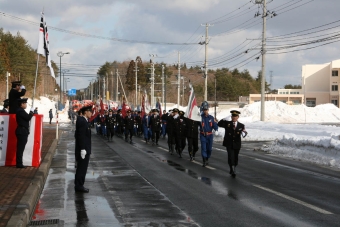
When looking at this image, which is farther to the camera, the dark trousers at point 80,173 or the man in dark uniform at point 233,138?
the man in dark uniform at point 233,138

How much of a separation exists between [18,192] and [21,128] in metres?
4.27

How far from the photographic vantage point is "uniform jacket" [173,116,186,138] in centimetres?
2078

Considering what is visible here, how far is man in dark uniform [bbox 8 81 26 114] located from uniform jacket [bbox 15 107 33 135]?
671 millimetres

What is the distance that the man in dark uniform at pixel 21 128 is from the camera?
47.0 ft

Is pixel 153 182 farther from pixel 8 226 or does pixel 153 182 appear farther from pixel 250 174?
pixel 8 226

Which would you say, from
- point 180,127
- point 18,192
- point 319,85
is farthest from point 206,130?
point 319,85

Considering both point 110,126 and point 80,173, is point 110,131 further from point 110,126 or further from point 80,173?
point 80,173

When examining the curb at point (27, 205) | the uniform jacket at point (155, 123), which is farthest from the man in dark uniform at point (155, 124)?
the curb at point (27, 205)

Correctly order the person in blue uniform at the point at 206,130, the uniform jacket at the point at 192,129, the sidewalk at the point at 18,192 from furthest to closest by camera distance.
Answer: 1. the uniform jacket at the point at 192,129
2. the person in blue uniform at the point at 206,130
3. the sidewalk at the point at 18,192

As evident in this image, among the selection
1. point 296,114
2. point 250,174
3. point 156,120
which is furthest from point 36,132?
point 296,114

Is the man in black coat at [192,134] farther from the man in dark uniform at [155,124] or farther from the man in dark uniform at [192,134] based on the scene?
the man in dark uniform at [155,124]

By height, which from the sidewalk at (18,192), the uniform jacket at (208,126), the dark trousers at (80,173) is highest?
the uniform jacket at (208,126)

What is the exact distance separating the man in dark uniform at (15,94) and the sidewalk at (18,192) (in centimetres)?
176

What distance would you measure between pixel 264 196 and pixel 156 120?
1813cm
